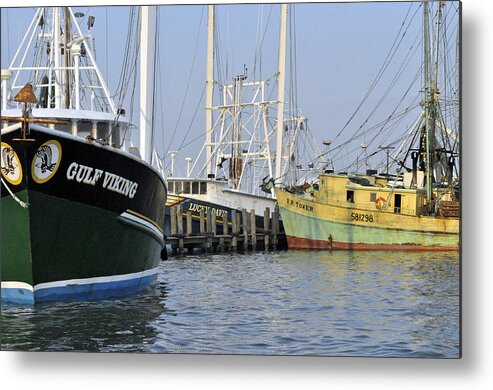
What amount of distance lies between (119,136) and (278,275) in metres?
3.29

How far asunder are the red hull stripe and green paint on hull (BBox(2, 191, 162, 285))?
276 cm

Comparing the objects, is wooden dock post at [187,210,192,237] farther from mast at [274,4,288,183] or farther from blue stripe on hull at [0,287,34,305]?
blue stripe on hull at [0,287,34,305]

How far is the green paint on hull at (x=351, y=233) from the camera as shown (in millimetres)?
10188

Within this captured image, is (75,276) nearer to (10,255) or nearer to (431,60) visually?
(10,255)

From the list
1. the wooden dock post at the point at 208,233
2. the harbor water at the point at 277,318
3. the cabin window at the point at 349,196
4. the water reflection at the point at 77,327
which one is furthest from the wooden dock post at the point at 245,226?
the water reflection at the point at 77,327

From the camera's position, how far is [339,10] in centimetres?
664

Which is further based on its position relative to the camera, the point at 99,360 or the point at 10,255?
the point at 10,255

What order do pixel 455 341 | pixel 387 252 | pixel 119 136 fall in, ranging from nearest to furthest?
1. pixel 455 341
2. pixel 119 136
3. pixel 387 252

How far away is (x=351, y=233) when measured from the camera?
13281 millimetres

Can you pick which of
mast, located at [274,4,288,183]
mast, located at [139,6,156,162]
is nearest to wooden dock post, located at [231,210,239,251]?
mast, located at [274,4,288,183]

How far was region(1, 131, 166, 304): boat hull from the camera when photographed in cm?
695

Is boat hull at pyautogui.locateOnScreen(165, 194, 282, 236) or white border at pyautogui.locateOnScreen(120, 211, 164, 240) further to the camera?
boat hull at pyautogui.locateOnScreen(165, 194, 282, 236)

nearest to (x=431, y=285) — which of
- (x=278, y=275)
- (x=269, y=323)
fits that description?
(x=269, y=323)

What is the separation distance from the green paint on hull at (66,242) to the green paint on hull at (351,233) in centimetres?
275
